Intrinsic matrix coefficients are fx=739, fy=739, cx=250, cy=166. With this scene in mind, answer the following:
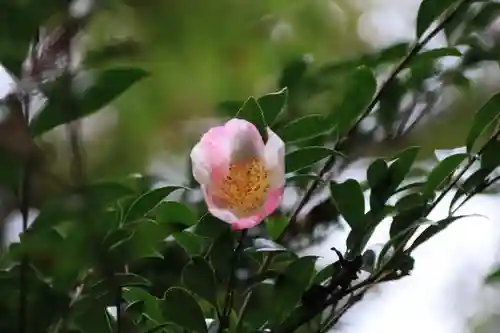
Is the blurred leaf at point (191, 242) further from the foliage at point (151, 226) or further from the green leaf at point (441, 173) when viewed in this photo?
the green leaf at point (441, 173)

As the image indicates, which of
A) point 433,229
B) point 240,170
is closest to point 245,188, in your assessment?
point 240,170

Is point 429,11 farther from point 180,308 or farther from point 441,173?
point 180,308

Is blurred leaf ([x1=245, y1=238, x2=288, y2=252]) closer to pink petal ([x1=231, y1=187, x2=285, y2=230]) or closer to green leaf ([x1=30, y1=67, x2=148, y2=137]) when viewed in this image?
pink petal ([x1=231, y1=187, x2=285, y2=230])

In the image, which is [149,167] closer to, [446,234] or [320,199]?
[320,199]

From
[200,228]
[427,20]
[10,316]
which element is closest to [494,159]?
[427,20]

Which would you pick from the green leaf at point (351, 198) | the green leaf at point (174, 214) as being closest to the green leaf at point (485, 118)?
the green leaf at point (351, 198)
